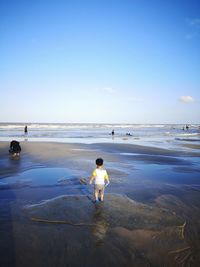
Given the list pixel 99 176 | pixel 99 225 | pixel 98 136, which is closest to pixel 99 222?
pixel 99 225

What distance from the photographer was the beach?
473 centimetres

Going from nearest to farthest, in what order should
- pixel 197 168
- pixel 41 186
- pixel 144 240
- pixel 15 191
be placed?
pixel 144 240
pixel 15 191
pixel 41 186
pixel 197 168

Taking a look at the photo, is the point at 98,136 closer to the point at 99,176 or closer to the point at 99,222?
the point at 99,176

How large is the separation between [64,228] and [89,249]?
1.17m

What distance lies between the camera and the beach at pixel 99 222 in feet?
15.5

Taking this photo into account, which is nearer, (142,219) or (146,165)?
(142,219)

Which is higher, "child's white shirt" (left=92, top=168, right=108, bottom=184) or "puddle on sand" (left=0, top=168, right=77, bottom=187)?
"child's white shirt" (left=92, top=168, right=108, bottom=184)

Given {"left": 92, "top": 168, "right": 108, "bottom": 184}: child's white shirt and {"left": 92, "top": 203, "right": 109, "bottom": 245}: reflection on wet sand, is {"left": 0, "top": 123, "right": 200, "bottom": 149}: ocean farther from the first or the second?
{"left": 92, "top": 203, "right": 109, "bottom": 245}: reflection on wet sand

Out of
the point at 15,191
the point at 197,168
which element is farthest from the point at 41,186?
the point at 197,168

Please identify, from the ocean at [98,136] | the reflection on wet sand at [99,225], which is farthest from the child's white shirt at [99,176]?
the ocean at [98,136]

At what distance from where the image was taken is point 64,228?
232 inches

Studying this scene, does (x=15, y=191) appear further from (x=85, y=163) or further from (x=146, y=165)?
(x=146, y=165)

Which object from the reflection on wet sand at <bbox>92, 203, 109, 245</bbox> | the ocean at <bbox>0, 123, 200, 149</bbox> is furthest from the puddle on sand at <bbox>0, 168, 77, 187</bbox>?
the ocean at <bbox>0, 123, 200, 149</bbox>

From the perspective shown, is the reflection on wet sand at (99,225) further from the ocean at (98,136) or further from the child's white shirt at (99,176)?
the ocean at (98,136)
